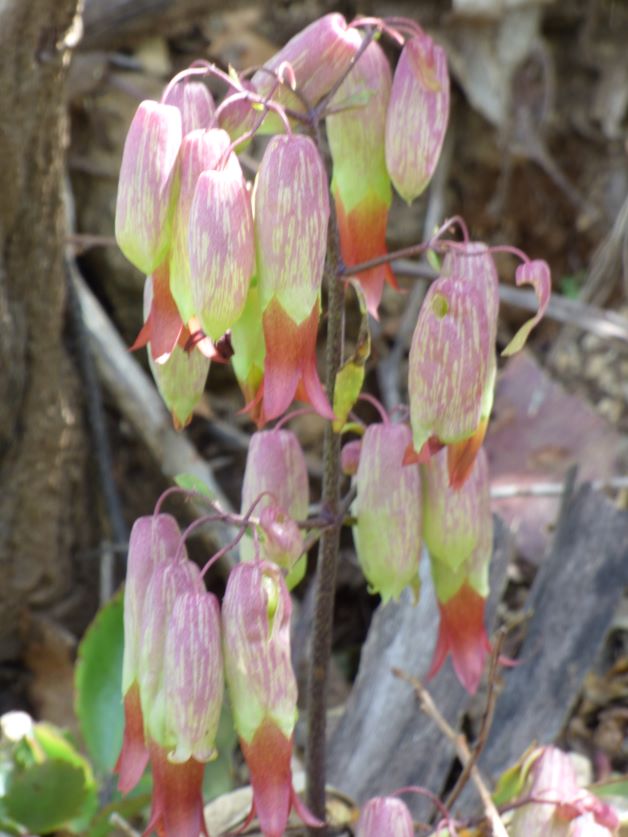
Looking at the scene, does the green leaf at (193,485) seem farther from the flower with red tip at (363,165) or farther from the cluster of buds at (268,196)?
the flower with red tip at (363,165)

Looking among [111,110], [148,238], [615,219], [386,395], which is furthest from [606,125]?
[148,238]

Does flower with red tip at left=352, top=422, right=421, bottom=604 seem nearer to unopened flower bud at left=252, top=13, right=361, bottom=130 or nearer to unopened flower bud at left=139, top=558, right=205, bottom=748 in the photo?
unopened flower bud at left=139, top=558, right=205, bottom=748

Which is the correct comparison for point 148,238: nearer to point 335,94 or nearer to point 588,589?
point 335,94

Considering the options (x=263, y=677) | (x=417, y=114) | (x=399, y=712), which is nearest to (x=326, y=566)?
(x=263, y=677)

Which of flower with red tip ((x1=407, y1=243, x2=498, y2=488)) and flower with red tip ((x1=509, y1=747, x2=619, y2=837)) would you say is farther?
flower with red tip ((x1=509, y1=747, x2=619, y2=837))

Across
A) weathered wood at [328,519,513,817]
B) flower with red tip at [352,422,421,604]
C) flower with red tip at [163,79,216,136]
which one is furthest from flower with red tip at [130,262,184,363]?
weathered wood at [328,519,513,817]

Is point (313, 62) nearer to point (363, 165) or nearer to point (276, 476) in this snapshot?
point (363, 165)

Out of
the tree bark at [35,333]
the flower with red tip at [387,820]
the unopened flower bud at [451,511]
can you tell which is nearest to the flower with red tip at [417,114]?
the unopened flower bud at [451,511]
